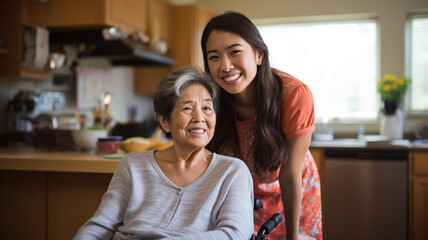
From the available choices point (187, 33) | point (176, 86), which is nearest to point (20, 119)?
point (176, 86)

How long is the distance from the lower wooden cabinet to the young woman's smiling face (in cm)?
84

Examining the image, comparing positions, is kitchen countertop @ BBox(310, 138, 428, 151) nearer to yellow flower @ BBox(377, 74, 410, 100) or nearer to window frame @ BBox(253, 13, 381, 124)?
yellow flower @ BBox(377, 74, 410, 100)

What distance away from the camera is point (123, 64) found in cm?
419

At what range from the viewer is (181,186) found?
→ 1488mm

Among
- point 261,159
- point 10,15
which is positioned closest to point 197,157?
point 261,159

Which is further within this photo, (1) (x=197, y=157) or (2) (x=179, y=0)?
(2) (x=179, y=0)

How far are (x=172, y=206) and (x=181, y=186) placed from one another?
0.08 meters

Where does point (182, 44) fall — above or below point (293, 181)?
above

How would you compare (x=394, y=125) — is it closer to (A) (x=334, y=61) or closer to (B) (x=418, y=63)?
(B) (x=418, y=63)

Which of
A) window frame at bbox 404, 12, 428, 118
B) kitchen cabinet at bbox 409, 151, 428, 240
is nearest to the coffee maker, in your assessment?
kitchen cabinet at bbox 409, 151, 428, 240

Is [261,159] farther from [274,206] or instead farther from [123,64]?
[123,64]

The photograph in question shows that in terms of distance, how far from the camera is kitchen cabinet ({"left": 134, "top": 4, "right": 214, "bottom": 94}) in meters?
4.65

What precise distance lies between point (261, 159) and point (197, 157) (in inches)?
12.1

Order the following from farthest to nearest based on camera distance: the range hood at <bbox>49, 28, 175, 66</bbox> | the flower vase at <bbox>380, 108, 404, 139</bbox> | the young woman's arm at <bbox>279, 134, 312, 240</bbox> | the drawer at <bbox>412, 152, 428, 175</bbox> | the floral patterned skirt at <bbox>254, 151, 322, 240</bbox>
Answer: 1. the flower vase at <bbox>380, 108, 404, 139</bbox>
2. the drawer at <bbox>412, 152, 428, 175</bbox>
3. the range hood at <bbox>49, 28, 175, 66</bbox>
4. the floral patterned skirt at <bbox>254, 151, 322, 240</bbox>
5. the young woman's arm at <bbox>279, 134, 312, 240</bbox>
